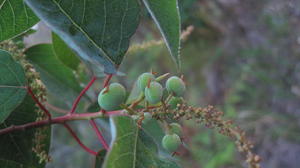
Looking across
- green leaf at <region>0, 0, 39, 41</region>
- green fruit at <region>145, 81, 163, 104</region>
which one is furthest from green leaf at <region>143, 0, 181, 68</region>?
green leaf at <region>0, 0, 39, 41</region>

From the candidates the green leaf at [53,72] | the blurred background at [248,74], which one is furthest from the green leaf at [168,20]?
the blurred background at [248,74]

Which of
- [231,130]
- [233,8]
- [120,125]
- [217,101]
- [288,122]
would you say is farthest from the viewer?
[217,101]

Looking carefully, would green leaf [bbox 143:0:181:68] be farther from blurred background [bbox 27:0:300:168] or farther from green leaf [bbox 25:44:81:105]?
blurred background [bbox 27:0:300:168]

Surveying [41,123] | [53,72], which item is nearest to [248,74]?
[53,72]

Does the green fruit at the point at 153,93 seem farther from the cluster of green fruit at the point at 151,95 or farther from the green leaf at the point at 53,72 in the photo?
the green leaf at the point at 53,72

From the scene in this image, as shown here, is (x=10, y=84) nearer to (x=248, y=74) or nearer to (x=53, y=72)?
(x=53, y=72)

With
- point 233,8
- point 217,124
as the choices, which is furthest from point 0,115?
point 233,8

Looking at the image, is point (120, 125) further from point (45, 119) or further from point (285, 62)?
point (285, 62)
